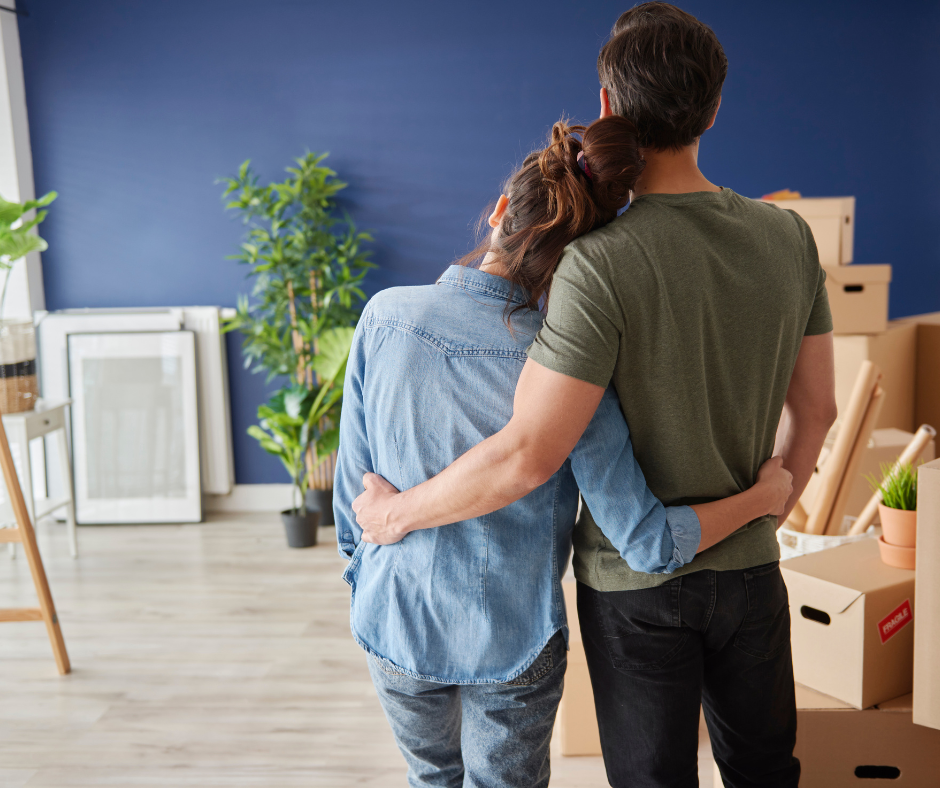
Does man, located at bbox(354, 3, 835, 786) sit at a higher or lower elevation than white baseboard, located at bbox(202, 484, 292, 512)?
higher

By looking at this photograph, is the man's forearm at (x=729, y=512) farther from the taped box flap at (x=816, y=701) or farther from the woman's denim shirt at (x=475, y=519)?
the taped box flap at (x=816, y=701)

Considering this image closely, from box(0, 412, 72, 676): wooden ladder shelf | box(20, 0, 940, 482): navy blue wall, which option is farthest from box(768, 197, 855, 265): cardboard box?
box(0, 412, 72, 676): wooden ladder shelf

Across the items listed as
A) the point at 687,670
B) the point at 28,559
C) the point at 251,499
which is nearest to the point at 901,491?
the point at 687,670

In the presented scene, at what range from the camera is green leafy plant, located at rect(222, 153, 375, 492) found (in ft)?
12.0

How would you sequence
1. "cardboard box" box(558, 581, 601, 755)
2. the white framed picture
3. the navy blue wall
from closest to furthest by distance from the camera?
"cardboard box" box(558, 581, 601, 755), the navy blue wall, the white framed picture

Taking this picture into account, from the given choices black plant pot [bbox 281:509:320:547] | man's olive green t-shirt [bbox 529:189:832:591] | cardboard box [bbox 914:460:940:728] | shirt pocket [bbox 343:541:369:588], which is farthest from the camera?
black plant pot [bbox 281:509:320:547]

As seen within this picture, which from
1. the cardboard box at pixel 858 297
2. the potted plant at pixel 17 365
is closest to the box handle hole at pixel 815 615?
the cardboard box at pixel 858 297

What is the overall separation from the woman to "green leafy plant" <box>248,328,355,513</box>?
2519mm

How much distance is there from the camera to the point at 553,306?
2.83 ft

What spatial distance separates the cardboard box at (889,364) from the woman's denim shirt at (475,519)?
1.93 m

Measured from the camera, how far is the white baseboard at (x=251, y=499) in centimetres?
425

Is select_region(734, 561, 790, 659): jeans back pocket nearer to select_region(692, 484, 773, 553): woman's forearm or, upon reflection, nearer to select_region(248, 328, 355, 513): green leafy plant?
select_region(692, 484, 773, 553): woman's forearm

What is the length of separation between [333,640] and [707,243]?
2.24 metres

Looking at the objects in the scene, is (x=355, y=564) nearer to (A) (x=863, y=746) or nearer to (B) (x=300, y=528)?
(A) (x=863, y=746)
